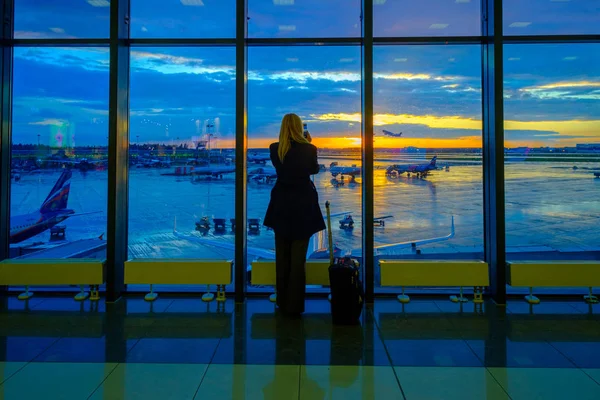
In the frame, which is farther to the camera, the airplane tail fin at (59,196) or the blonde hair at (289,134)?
the airplane tail fin at (59,196)

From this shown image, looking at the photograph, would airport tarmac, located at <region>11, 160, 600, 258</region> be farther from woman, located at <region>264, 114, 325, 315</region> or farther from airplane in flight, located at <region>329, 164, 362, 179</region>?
woman, located at <region>264, 114, 325, 315</region>

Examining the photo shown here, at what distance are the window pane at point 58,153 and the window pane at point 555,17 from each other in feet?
14.3

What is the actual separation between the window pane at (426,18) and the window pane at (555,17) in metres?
0.41

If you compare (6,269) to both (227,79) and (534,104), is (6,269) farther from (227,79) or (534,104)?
(534,104)

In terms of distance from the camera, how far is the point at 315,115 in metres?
4.80

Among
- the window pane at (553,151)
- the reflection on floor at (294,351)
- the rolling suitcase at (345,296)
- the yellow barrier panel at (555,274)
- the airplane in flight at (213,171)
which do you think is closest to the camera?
the reflection on floor at (294,351)

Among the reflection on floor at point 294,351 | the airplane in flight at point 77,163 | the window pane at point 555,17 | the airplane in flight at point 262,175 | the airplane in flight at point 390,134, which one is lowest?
the reflection on floor at point 294,351

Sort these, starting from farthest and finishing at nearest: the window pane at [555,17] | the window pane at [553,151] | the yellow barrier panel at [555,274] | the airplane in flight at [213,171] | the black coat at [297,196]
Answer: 1. the airplane in flight at [213,171]
2. the window pane at [553,151]
3. the window pane at [555,17]
4. the yellow barrier panel at [555,274]
5. the black coat at [297,196]

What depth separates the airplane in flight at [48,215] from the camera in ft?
15.8

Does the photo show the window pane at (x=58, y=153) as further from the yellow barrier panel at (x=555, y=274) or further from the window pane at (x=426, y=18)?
the yellow barrier panel at (x=555, y=274)

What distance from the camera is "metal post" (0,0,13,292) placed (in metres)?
4.67

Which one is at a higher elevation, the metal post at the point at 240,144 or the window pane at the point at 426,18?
the window pane at the point at 426,18

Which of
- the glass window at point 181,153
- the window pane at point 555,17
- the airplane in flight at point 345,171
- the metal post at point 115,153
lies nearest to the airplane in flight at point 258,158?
the glass window at point 181,153

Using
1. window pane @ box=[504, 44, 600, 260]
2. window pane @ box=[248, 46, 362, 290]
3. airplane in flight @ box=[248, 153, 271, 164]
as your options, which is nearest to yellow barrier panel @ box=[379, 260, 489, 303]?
window pane @ box=[248, 46, 362, 290]
